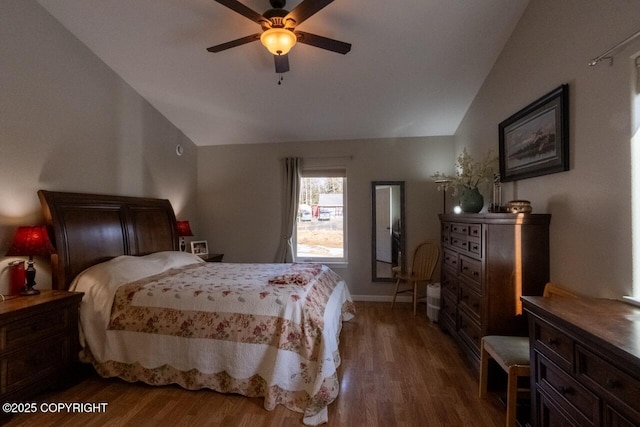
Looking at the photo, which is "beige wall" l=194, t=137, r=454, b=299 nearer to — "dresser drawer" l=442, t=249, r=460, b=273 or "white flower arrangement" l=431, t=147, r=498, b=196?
"dresser drawer" l=442, t=249, r=460, b=273

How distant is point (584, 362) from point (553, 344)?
0.18 metres

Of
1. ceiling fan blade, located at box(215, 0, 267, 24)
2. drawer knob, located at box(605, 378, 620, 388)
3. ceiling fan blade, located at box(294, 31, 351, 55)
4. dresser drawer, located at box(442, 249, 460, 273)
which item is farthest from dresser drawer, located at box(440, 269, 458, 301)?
ceiling fan blade, located at box(215, 0, 267, 24)

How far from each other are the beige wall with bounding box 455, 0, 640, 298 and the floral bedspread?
1.73m

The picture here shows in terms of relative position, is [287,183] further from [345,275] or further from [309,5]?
[309,5]

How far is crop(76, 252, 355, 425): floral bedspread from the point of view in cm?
202

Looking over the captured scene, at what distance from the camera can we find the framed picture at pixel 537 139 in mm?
1988

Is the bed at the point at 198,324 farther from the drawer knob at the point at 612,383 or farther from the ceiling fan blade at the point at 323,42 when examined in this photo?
the ceiling fan blade at the point at 323,42

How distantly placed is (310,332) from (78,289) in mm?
2008

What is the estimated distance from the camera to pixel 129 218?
128 inches

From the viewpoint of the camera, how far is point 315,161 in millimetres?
4559

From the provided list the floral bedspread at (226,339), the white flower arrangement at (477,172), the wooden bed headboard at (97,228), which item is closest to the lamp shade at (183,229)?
the wooden bed headboard at (97,228)

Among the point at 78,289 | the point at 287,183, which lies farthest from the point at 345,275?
the point at 78,289

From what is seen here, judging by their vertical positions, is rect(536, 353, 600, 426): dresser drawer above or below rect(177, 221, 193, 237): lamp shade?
below

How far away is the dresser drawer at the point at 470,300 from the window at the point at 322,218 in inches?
82.2
